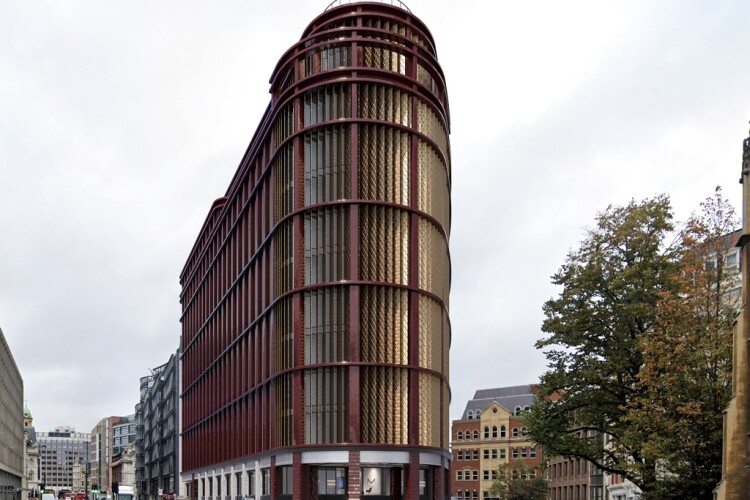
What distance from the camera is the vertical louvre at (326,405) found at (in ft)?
192

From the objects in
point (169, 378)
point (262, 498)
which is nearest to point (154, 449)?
point (169, 378)

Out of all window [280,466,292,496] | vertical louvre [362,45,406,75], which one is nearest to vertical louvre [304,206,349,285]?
vertical louvre [362,45,406,75]

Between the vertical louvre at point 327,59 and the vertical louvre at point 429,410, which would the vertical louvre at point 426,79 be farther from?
the vertical louvre at point 429,410

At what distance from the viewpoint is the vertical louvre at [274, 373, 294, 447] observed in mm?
61469

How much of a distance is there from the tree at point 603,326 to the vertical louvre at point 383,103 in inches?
621

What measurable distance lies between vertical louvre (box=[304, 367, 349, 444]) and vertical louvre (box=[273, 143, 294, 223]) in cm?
1129

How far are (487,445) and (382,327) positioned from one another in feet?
364

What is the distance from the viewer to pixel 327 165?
61531 millimetres

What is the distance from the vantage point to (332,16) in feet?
211

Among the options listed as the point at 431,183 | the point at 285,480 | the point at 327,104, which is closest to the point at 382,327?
the point at 431,183

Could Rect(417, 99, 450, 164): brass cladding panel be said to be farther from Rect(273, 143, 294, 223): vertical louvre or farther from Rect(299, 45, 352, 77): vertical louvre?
Rect(273, 143, 294, 223): vertical louvre

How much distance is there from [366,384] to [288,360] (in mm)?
6114

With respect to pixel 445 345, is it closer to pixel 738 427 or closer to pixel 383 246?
pixel 383 246

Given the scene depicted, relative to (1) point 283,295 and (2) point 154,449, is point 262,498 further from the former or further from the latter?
(2) point 154,449
